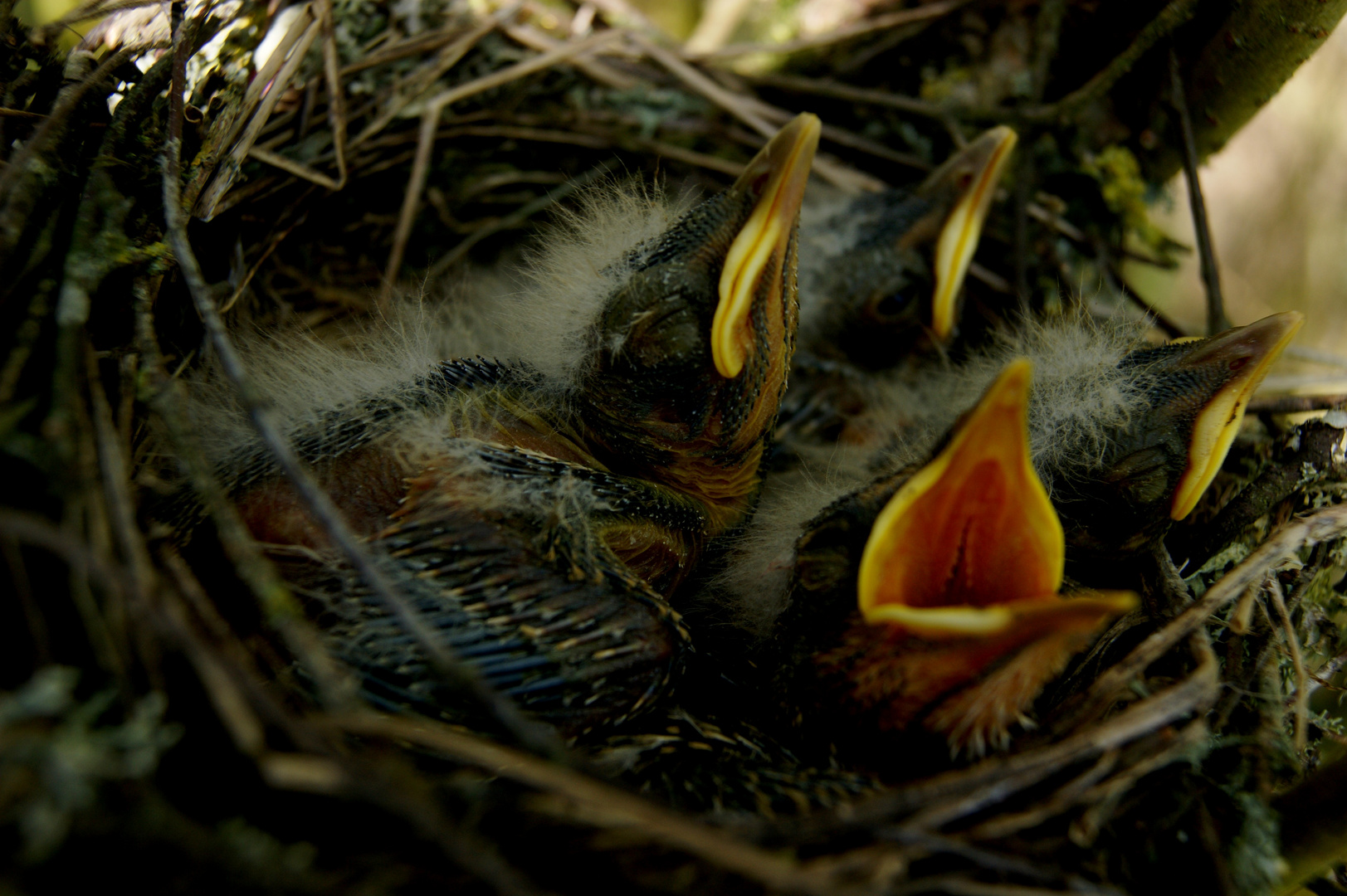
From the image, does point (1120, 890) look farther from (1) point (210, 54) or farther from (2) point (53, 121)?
(1) point (210, 54)

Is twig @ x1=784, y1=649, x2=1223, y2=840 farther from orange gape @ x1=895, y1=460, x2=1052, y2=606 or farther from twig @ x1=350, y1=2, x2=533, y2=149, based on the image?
twig @ x1=350, y1=2, x2=533, y2=149

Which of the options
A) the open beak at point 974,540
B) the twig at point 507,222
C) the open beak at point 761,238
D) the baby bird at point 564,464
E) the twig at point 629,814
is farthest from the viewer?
the twig at point 507,222

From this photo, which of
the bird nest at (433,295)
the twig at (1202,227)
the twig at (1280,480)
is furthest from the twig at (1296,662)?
the twig at (1202,227)

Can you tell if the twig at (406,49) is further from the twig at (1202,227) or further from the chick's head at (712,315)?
the twig at (1202,227)

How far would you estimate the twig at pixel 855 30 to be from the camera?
1.37 meters

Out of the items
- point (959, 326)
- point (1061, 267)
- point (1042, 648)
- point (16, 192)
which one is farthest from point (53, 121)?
point (1061, 267)

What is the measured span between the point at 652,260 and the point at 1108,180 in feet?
2.98

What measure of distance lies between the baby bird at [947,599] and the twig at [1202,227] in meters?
0.61

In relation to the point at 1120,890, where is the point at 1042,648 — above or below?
above

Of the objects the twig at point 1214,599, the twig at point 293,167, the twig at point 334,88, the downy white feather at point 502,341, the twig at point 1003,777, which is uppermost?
the twig at point 334,88

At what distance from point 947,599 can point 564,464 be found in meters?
0.40

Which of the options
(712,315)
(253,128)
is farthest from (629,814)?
(253,128)

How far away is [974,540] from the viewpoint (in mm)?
703

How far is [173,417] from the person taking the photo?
22.1 inches
